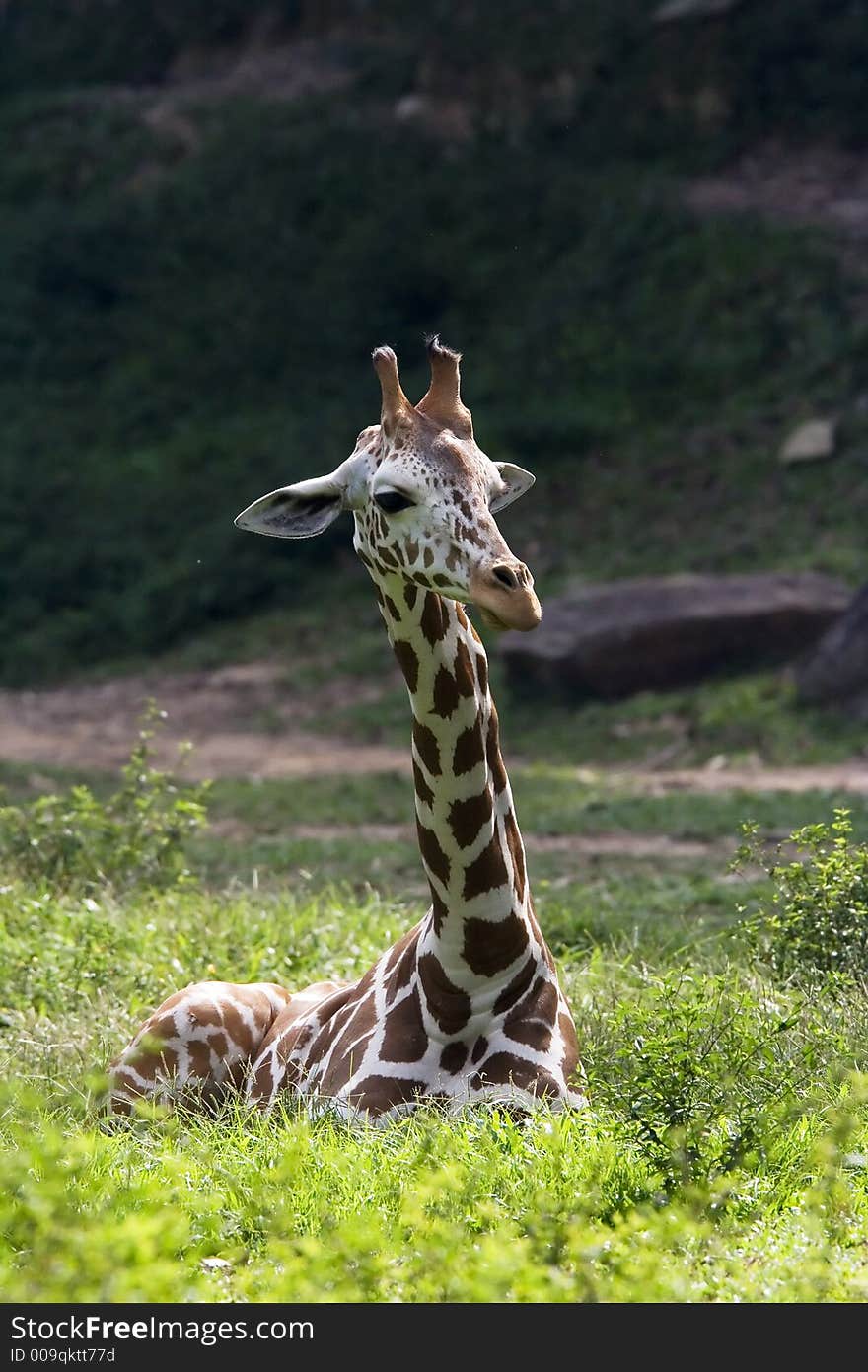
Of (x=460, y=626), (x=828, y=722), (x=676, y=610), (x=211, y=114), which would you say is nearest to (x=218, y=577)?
(x=676, y=610)

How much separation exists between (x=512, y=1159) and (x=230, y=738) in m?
10.1

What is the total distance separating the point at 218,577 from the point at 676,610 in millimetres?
5502

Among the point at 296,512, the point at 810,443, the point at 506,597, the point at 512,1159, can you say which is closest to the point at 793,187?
the point at 810,443

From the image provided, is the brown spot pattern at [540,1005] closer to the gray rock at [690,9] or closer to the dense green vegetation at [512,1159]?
the dense green vegetation at [512,1159]

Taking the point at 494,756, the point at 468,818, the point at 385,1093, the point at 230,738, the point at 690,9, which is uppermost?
the point at 690,9

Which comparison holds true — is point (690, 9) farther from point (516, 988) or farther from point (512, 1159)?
point (512, 1159)

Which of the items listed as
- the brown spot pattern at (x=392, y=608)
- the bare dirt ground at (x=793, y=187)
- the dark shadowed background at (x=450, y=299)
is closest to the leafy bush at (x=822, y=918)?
the brown spot pattern at (x=392, y=608)

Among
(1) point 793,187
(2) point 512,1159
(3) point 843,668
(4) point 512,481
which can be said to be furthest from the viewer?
(1) point 793,187

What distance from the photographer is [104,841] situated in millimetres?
8086

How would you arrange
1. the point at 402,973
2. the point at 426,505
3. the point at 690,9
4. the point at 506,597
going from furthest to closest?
the point at 690,9, the point at 402,973, the point at 426,505, the point at 506,597

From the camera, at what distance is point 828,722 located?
12.3 metres

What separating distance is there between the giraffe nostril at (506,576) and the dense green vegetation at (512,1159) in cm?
115

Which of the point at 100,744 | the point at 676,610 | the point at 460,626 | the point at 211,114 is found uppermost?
the point at 211,114

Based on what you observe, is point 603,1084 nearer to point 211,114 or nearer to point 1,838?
point 1,838
